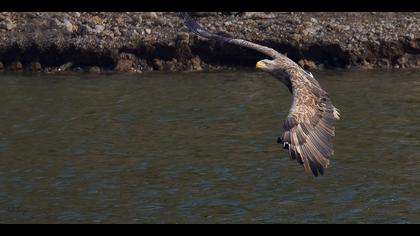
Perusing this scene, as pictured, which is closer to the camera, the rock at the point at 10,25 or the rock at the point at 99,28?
the rock at the point at 99,28

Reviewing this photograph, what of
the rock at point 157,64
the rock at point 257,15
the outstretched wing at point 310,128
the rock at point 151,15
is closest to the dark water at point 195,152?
the rock at point 157,64

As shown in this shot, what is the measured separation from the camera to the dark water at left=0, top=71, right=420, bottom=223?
1716 cm

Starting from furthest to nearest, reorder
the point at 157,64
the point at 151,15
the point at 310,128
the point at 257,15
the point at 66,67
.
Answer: the point at 151,15
the point at 257,15
the point at 66,67
the point at 157,64
the point at 310,128

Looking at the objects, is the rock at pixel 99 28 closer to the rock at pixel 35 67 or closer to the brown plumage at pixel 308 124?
the rock at pixel 35 67

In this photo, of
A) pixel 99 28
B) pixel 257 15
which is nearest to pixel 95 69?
pixel 99 28

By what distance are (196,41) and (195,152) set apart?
21.0ft

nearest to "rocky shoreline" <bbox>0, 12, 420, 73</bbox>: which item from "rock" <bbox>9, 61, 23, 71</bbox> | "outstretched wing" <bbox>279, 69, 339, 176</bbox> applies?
"rock" <bbox>9, 61, 23, 71</bbox>

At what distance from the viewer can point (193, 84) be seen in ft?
82.9

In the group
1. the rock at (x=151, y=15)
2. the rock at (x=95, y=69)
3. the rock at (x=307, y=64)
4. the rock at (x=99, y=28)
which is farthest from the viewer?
the rock at (x=151, y=15)

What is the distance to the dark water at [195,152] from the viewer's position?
17.2m

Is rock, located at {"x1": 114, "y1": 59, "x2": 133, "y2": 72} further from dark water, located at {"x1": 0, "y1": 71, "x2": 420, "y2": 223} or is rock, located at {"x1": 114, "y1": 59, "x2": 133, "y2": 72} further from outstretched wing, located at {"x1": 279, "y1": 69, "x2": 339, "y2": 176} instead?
outstretched wing, located at {"x1": 279, "y1": 69, "x2": 339, "y2": 176}

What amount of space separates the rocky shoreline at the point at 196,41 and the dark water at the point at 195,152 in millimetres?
665

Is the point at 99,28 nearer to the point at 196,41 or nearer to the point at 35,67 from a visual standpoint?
the point at 35,67

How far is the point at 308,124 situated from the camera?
47.5 ft
